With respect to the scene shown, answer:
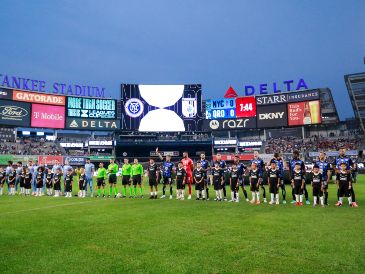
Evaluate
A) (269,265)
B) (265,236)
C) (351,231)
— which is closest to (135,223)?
(265,236)

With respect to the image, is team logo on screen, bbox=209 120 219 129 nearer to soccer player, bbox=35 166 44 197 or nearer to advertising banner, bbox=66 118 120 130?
advertising banner, bbox=66 118 120 130

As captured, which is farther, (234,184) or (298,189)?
(234,184)

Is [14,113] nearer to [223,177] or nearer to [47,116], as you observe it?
[47,116]

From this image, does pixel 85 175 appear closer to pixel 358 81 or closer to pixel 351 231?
pixel 351 231

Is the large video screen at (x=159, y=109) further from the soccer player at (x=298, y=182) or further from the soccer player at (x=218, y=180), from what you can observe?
the soccer player at (x=298, y=182)

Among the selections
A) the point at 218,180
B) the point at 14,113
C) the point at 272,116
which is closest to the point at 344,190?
the point at 218,180

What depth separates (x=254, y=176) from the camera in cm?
1700

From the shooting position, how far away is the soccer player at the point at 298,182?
1558 centimetres

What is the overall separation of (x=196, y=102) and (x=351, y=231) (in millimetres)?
61303

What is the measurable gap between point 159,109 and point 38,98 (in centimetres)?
2406

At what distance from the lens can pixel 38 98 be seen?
67500mm

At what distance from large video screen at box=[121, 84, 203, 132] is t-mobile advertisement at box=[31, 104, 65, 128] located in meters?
12.6

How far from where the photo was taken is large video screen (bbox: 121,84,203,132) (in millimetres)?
68250

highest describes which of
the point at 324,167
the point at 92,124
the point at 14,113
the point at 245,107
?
the point at 245,107
